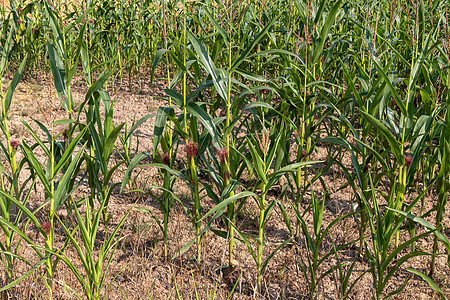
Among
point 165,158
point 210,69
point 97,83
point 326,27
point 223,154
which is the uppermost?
point 326,27

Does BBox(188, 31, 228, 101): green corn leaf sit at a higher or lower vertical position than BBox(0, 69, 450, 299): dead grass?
higher

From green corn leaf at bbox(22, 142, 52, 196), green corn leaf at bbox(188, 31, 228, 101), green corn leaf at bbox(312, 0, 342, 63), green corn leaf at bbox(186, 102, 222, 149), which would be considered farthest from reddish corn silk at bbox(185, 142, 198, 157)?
green corn leaf at bbox(312, 0, 342, 63)

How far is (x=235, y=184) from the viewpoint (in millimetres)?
1998

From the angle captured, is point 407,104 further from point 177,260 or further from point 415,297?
point 177,260

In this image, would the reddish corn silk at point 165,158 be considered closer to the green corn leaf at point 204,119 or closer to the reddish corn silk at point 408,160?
the green corn leaf at point 204,119

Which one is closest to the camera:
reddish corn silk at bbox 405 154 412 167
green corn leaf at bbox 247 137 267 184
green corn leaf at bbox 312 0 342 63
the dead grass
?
green corn leaf at bbox 247 137 267 184

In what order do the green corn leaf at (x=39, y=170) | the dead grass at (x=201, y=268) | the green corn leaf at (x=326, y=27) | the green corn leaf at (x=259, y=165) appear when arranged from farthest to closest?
the green corn leaf at (x=326, y=27) < the dead grass at (x=201, y=268) < the green corn leaf at (x=259, y=165) < the green corn leaf at (x=39, y=170)

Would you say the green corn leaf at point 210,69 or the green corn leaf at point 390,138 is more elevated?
the green corn leaf at point 210,69

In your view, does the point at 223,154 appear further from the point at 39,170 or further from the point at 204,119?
the point at 39,170

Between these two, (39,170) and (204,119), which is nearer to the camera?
(39,170)

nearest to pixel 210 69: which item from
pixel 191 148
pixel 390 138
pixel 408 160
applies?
pixel 191 148

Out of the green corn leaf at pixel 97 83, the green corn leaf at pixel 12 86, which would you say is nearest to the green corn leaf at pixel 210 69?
the green corn leaf at pixel 97 83

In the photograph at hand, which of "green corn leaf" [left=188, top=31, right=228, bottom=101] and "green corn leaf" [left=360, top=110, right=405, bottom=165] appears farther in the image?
"green corn leaf" [left=188, top=31, right=228, bottom=101]

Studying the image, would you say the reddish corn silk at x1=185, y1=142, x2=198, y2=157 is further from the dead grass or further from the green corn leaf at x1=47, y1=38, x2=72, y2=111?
the green corn leaf at x1=47, y1=38, x2=72, y2=111
